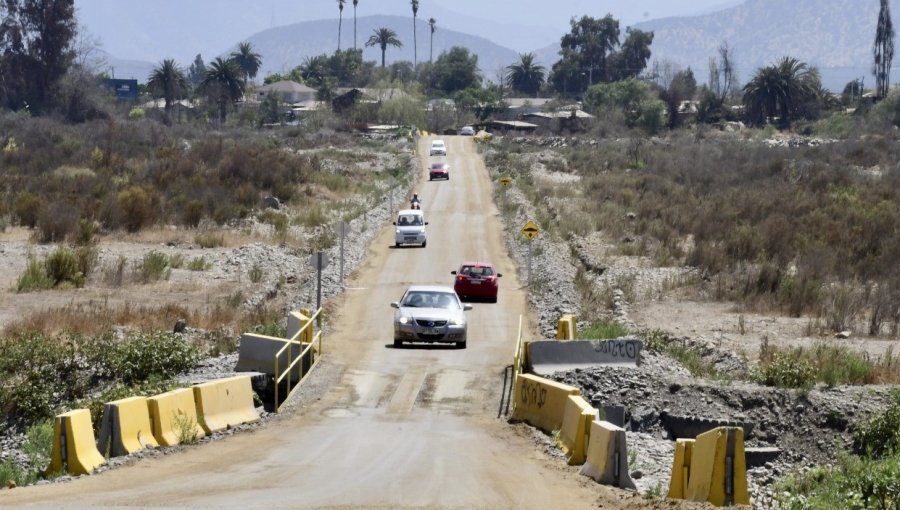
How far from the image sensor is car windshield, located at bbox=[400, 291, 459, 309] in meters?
31.2

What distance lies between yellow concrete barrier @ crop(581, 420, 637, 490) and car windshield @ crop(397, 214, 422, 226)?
124 feet

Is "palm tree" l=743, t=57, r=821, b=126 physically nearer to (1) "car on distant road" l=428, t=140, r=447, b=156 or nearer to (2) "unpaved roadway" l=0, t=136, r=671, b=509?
(1) "car on distant road" l=428, t=140, r=447, b=156

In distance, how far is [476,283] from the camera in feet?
129

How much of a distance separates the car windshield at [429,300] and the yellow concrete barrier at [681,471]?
16.5 m

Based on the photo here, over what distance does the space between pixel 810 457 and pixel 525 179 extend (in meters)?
64.0

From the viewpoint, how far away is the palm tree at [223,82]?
156875 millimetres

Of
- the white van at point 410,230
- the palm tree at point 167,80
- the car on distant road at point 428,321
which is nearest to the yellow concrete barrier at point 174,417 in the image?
the car on distant road at point 428,321

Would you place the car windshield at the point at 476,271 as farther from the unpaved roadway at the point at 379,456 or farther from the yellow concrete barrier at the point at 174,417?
the yellow concrete barrier at the point at 174,417

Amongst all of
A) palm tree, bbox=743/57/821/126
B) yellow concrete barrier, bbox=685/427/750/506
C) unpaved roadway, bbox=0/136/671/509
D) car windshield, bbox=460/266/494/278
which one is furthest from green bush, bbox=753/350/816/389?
palm tree, bbox=743/57/821/126

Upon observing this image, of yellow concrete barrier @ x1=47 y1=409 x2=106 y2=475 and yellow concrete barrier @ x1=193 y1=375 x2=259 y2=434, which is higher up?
yellow concrete barrier @ x1=47 y1=409 x2=106 y2=475

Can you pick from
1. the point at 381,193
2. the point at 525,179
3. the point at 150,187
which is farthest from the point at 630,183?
the point at 150,187

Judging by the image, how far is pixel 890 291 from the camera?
38.4 meters

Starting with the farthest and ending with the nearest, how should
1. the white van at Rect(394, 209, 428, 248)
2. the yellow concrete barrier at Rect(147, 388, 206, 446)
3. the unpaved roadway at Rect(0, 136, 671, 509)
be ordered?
1. the white van at Rect(394, 209, 428, 248)
2. the yellow concrete barrier at Rect(147, 388, 206, 446)
3. the unpaved roadway at Rect(0, 136, 671, 509)

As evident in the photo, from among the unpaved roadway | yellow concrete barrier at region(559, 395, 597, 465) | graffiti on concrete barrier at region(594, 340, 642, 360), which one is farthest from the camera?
graffiti on concrete barrier at region(594, 340, 642, 360)
